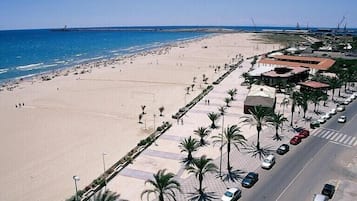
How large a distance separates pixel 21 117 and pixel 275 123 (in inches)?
1386

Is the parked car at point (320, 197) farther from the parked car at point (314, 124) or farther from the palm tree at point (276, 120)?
the parked car at point (314, 124)

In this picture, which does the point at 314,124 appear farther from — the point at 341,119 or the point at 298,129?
the point at 341,119

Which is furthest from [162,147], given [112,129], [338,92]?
[338,92]

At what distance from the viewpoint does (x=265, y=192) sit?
2552cm

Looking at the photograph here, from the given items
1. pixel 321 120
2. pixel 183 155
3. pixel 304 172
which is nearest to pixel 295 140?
pixel 304 172

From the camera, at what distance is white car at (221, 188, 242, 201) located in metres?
23.9

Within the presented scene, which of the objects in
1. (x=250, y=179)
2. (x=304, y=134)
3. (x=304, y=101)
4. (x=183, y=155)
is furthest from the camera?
(x=304, y=101)

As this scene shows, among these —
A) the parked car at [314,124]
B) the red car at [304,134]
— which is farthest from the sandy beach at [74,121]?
the parked car at [314,124]

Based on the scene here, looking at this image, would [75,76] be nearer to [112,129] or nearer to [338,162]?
[112,129]

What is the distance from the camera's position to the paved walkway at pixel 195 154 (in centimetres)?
2720

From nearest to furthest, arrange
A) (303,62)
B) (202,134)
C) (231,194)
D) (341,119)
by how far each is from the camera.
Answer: (231,194) → (202,134) → (341,119) → (303,62)

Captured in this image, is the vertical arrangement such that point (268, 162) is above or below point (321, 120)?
below

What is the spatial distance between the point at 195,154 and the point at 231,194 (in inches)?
378

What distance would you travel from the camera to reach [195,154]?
33406 mm
